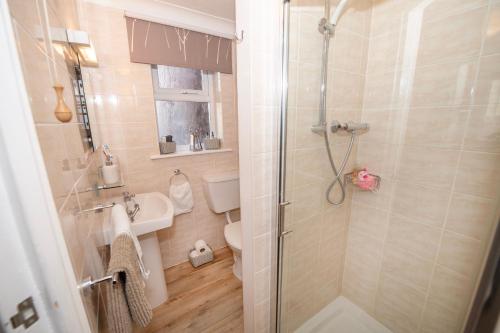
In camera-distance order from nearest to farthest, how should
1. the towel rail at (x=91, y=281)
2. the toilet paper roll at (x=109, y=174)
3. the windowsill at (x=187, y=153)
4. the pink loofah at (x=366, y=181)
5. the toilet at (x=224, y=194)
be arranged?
the towel rail at (x=91, y=281)
the pink loofah at (x=366, y=181)
the toilet paper roll at (x=109, y=174)
the windowsill at (x=187, y=153)
the toilet at (x=224, y=194)

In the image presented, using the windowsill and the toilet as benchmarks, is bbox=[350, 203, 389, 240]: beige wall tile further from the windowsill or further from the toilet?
the windowsill

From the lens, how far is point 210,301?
1.59 meters

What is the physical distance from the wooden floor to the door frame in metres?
1.29

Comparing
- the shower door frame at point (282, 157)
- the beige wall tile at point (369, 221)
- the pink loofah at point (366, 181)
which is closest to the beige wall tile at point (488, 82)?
the pink loofah at point (366, 181)

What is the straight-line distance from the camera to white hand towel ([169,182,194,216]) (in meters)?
1.80

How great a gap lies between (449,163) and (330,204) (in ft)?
1.97

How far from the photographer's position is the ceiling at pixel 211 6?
1551 millimetres

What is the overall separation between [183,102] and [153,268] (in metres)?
1.45

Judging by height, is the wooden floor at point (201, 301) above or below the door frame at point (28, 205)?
below

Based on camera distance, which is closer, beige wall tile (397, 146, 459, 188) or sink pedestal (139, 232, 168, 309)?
beige wall tile (397, 146, 459, 188)

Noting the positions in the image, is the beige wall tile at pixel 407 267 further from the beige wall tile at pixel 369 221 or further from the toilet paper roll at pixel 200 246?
the toilet paper roll at pixel 200 246

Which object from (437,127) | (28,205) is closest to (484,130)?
(437,127)

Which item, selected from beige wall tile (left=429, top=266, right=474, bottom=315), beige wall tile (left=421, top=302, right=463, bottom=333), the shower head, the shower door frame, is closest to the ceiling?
the shower head

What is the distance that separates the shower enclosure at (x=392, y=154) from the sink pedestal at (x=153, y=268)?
3.14 feet
